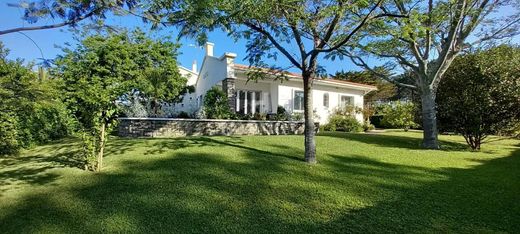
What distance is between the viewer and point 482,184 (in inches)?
237

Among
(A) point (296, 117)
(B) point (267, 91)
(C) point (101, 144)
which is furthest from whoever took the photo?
(B) point (267, 91)

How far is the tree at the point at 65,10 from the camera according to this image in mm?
3865

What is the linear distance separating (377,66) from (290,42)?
24.6 ft

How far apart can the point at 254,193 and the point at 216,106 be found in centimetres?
915

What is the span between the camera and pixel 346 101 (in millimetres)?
21328

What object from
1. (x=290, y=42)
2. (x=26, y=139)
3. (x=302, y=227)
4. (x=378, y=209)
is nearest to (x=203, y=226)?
(x=302, y=227)

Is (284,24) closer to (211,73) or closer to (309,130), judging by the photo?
(309,130)

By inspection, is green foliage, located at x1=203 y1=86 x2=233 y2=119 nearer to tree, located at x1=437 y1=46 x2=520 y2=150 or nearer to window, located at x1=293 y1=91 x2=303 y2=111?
window, located at x1=293 y1=91 x2=303 y2=111

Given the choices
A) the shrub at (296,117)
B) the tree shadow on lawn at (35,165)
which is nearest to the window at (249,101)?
the shrub at (296,117)

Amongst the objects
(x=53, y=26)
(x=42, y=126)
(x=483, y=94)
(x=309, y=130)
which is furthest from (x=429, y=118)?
(x=42, y=126)

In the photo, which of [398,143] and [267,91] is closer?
[398,143]

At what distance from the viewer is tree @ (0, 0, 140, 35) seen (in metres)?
3.87

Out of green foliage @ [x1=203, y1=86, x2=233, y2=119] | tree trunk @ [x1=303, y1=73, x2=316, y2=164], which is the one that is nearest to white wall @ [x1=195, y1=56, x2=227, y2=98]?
green foliage @ [x1=203, y1=86, x2=233, y2=119]

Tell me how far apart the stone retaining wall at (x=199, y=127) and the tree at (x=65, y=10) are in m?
7.72
